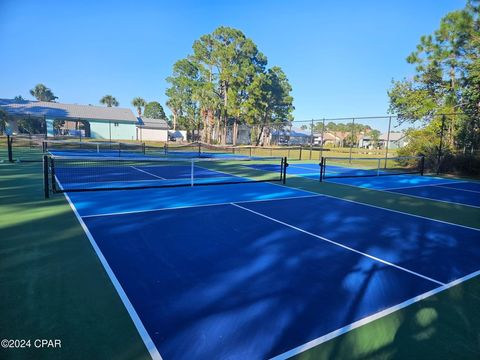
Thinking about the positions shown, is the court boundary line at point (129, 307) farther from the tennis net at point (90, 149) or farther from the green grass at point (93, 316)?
the tennis net at point (90, 149)

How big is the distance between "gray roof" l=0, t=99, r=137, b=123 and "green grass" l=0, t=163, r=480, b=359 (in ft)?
128

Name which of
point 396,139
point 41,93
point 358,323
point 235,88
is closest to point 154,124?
point 235,88

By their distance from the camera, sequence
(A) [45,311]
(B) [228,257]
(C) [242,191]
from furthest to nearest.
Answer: (C) [242,191]
(B) [228,257]
(A) [45,311]

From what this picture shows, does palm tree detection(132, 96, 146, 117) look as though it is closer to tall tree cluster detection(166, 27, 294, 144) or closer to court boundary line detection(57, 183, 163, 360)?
tall tree cluster detection(166, 27, 294, 144)

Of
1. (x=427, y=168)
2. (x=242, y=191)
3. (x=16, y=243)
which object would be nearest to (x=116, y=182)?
(x=242, y=191)

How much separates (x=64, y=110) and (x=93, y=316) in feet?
164

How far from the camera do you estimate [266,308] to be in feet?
10.3

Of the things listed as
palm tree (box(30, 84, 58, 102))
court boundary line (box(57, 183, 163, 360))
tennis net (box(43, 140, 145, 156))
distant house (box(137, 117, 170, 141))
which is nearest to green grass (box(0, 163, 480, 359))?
court boundary line (box(57, 183, 163, 360))

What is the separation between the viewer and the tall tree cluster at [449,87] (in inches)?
693

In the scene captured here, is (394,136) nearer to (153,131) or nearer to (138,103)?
(153,131)

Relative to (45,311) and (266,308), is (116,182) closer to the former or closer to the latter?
(45,311)

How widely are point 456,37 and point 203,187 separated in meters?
19.9

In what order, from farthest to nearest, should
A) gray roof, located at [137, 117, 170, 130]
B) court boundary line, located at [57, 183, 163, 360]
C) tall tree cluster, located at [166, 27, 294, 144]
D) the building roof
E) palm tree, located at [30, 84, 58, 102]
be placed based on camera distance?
palm tree, located at [30, 84, 58, 102] → gray roof, located at [137, 117, 170, 130] → tall tree cluster, located at [166, 27, 294, 144] → the building roof → court boundary line, located at [57, 183, 163, 360]

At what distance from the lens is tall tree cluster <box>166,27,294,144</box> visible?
37625mm
